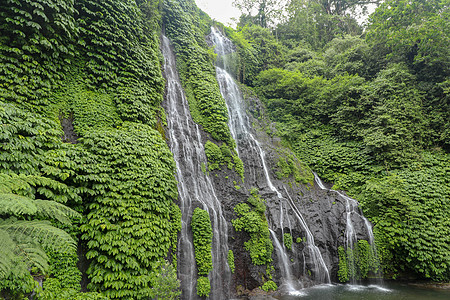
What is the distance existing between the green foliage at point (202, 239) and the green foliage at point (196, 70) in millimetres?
4853

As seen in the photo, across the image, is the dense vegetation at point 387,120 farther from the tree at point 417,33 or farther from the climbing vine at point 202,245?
the climbing vine at point 202,245

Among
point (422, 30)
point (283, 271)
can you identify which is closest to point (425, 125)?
point (422, 30)

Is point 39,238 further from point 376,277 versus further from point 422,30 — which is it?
point 422,30

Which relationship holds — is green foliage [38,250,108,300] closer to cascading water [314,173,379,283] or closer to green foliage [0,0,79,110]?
green foliage [0,0,79,110]

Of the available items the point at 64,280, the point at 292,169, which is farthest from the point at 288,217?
the point at 64,280

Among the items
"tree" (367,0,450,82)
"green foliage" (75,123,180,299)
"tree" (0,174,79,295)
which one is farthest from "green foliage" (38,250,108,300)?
"tree" (367,0,450,82)

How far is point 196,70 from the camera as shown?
549 inches

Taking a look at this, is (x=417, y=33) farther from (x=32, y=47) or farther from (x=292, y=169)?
(x=32, y=47)

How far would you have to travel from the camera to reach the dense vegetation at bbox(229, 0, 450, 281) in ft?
31.1

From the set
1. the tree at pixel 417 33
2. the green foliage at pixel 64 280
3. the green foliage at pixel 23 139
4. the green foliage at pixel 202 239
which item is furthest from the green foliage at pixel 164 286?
the tree at pixel 417 33

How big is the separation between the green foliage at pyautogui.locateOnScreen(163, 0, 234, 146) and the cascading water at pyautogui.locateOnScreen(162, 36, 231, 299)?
74 cm

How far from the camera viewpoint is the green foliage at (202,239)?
24.0 ft

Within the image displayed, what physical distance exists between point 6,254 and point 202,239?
5572mm

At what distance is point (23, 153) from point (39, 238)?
3.33m
